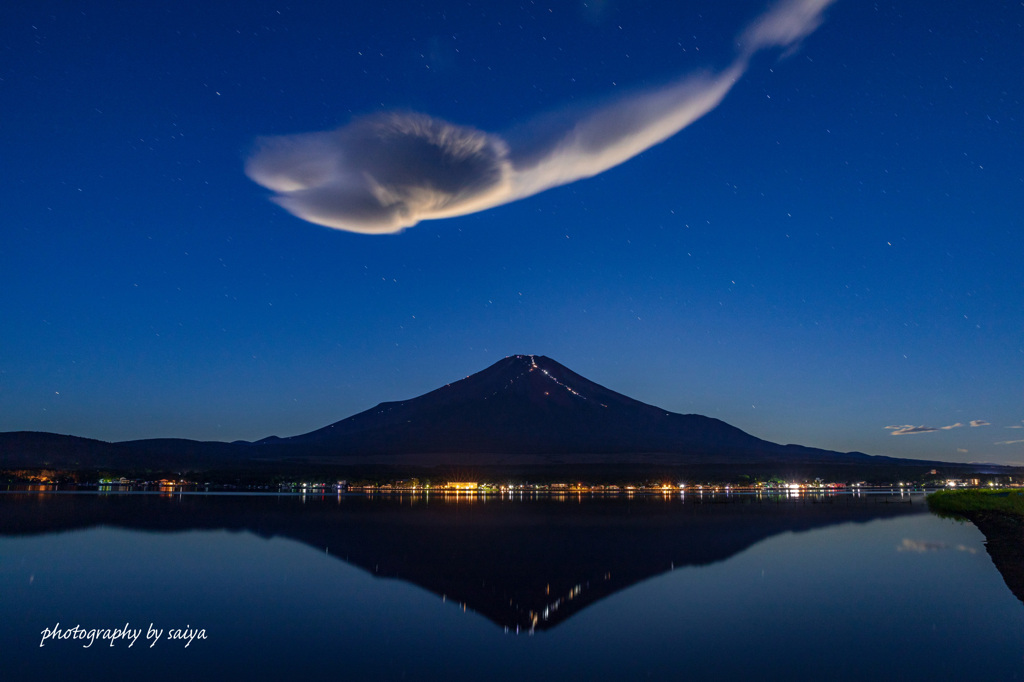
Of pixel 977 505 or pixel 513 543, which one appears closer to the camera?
pixel 513 543

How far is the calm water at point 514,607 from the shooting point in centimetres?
1468

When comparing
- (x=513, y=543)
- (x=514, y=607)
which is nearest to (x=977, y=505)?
(x=513, y=543)

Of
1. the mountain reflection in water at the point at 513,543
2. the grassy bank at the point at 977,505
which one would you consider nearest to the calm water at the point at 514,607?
the mountain reflection in water at the point at 513,543

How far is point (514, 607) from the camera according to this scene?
20.2m

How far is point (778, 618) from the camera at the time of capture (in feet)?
62.8

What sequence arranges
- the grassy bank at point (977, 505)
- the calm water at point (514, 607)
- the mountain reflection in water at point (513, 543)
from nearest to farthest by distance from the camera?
1. the calm water at point (514, 607)
2. the mountain reflection in water at point (513, 543)
3. the grassy bank at point (977, 505)

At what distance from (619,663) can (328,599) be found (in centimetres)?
1057

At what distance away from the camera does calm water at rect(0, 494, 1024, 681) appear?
1468 centimetres

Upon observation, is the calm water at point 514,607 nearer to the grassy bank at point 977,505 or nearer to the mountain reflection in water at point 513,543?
the mountain reflection in water at point 513,543

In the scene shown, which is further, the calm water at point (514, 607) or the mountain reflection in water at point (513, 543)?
the mountain reflection in water at point (513, 543)

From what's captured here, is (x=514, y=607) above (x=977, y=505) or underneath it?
underneath

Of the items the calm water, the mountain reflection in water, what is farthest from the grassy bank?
the calm water

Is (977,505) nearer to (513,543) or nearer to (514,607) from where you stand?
(513,543)

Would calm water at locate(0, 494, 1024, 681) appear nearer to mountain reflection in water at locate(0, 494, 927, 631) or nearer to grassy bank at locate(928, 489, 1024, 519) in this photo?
mountain reflection in water at locate(0, 494, 927, 631)
